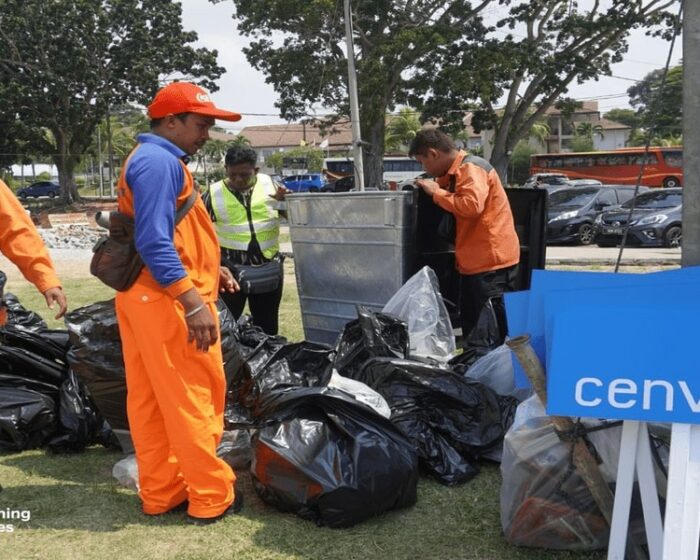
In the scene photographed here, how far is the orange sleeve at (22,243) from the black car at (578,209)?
563 inches

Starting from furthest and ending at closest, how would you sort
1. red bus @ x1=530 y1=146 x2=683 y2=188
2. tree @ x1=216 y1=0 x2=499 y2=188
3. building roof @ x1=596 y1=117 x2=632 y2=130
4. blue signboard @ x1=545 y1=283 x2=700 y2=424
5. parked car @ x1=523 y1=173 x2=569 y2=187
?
building roof @ x1=596 y1=117 x2=632 y2=130 → red bus @ x1=530 y1=146 x2=683 y2=188 → parked car @ x1=523 y1=173 x2=569 y2=187 → tree @ x1=216 y1=0 x2=499 y2=188 → blue signboard @ x1=545 y1=283 x2=700 y2=424

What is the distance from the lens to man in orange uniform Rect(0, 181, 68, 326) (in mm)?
2977

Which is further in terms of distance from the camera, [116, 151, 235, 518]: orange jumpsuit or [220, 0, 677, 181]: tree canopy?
[220, 0, 677, 181]: tree canopy

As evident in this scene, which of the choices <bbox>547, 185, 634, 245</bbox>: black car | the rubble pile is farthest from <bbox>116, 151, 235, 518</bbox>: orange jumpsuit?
<bbox>547, 185, 634, 245</bbox>: black car

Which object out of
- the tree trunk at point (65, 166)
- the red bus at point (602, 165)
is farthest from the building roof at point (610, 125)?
the tree trunk at point (65, 166)

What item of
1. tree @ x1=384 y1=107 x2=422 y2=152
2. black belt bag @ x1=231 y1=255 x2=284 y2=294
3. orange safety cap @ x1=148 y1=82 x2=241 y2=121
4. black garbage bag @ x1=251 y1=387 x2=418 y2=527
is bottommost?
black garbage bag @ x1=251 y1=387 x2=418 y2=527

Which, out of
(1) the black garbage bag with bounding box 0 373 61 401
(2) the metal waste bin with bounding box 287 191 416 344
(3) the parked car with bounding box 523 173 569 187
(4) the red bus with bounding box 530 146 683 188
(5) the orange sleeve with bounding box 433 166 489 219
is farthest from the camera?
(4) the red bus with bounding box 530 146 683 188

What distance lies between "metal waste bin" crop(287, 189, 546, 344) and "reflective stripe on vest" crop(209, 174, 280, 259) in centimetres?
35

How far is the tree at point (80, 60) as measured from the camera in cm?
3466

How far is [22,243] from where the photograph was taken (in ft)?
9.84

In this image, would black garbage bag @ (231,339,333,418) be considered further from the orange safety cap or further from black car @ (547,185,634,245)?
black car @ (547,185,634,245)

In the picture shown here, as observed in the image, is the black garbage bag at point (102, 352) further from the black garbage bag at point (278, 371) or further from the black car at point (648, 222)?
the black car at point (648, 222)

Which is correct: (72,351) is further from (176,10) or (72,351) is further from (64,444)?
(176,10)

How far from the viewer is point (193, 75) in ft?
124
